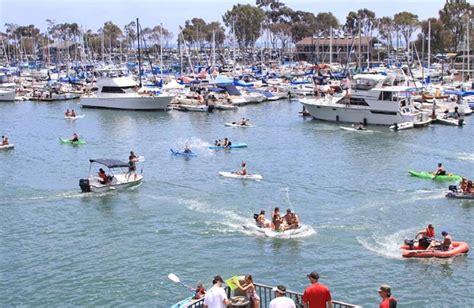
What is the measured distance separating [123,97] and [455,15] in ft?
328

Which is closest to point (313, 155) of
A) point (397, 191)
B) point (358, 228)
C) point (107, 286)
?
point (397, 191)

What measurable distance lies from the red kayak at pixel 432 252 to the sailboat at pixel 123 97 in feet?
211

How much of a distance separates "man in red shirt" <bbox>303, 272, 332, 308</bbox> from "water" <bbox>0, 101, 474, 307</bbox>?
9238mm

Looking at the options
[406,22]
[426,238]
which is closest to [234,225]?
[426,238]

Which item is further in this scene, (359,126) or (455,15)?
(455,15)

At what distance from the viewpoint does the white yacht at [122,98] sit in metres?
91.6

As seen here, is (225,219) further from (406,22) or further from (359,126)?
(406,22)

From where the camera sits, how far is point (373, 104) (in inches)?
2894

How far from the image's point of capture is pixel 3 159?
185ft

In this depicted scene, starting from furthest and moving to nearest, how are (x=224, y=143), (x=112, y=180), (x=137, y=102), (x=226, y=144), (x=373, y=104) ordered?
1. (x=137, y=102)
2. (x=373, y=104)
3. (x=224, y=143)
4. (x=226, y=144)
5. (x=112, y=180)

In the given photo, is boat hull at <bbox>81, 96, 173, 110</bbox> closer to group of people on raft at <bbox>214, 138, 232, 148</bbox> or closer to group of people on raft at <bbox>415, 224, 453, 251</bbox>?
group of people on raft at <bbox>214, 138, 232, 148</bbox>

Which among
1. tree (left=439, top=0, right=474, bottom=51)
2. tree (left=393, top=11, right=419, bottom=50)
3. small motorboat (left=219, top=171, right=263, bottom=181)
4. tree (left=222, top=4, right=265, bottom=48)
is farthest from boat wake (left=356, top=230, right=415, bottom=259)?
tree (left=222, top=4, right=265, bottom=48)

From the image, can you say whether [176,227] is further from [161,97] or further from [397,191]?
[161,97]

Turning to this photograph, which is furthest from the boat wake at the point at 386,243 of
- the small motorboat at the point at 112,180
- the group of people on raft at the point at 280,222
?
the small motorboat at the point at 112,180
